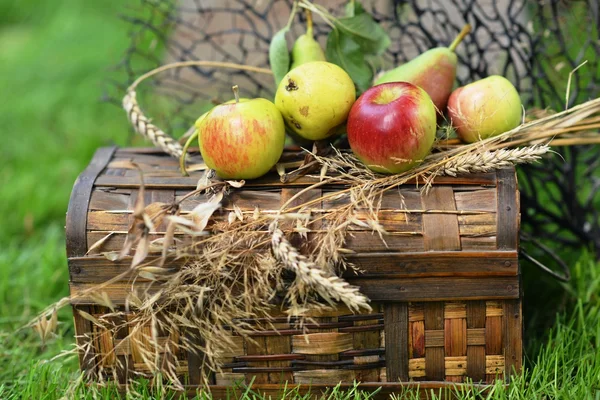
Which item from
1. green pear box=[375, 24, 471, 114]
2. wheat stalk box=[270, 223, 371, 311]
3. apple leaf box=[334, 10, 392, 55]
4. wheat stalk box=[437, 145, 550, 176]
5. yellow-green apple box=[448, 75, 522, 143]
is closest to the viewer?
wheat stalk box=[270, 223, 371, 311]

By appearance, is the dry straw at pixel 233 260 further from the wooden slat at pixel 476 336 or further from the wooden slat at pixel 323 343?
the wooden slat at pixel 476 336

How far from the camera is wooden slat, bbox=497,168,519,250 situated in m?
1.31

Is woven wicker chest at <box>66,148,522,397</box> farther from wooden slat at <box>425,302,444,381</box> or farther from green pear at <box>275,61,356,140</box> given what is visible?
green pear at <box>275,61,356,140</box>

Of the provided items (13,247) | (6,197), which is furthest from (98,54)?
(13,247)

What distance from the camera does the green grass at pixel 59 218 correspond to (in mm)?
1467

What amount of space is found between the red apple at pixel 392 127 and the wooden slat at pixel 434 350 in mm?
276

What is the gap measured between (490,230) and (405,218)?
0.52 feet

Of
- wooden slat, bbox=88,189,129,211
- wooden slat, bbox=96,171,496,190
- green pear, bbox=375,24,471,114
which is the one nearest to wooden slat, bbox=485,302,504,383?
wooden slat, bbox=96,171,496,190

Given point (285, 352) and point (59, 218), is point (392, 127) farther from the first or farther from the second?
point (59, 218)

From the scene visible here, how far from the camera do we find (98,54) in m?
3.87

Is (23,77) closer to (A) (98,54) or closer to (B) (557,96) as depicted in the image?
(A) (98,54)

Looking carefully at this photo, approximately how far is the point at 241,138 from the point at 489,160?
1.56 feet

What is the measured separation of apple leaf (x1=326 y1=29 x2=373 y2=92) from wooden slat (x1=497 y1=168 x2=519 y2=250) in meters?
0.49

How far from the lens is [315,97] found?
54.8 inches
